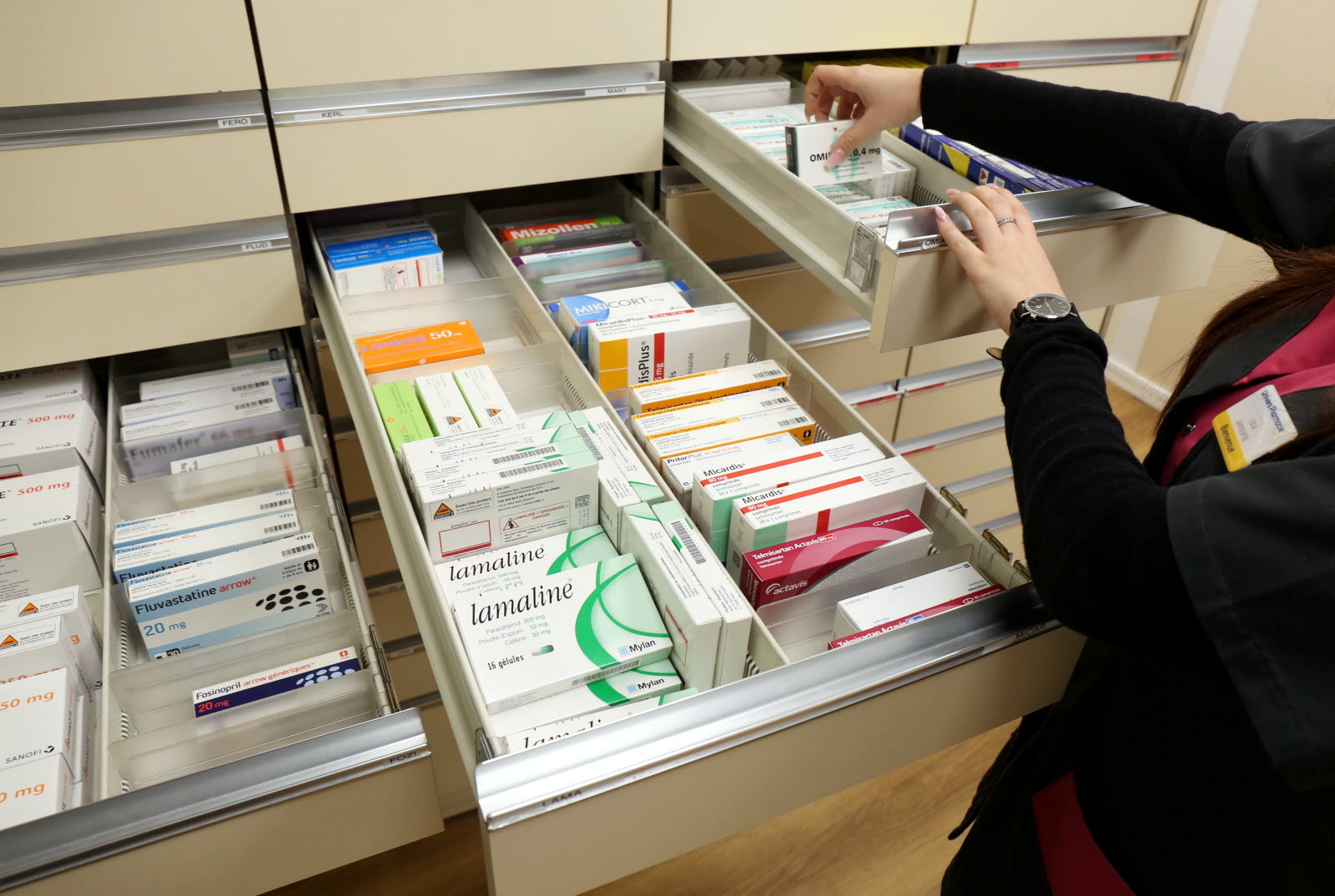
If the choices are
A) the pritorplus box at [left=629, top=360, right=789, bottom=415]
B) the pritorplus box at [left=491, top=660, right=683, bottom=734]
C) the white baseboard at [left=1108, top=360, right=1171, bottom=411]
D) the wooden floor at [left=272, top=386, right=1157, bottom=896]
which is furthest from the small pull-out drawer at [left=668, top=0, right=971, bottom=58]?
the white baseboard at [left=1108, top=360, right=1171, bottom=411]

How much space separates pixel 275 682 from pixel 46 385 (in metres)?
0.72

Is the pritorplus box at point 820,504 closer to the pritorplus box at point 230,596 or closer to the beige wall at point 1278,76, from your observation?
the pritorplus box at point 230,596

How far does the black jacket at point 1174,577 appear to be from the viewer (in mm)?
653

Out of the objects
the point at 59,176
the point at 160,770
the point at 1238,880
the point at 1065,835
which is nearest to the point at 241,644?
the point at 160,770

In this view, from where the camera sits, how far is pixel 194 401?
1466 mm

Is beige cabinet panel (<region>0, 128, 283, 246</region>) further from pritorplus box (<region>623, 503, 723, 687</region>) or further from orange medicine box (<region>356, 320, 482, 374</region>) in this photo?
pritorplus box (<region>623, 503, 723, 687</region>)

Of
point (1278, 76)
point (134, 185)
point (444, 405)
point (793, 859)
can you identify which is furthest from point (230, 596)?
point (1278, 76)

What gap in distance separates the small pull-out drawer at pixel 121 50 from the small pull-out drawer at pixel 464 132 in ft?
0.34

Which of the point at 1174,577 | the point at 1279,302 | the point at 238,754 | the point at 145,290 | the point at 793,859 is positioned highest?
the point at 1279,302

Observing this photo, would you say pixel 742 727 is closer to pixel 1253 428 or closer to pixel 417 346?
pixel 1253 428

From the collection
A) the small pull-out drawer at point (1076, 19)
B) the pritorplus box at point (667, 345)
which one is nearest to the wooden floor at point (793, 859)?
the pritorplus box at point (667, 345)

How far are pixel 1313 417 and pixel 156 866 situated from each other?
3.44 feet

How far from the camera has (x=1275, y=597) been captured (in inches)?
25.6

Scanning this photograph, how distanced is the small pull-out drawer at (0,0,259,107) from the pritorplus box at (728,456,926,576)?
920 millimetres
